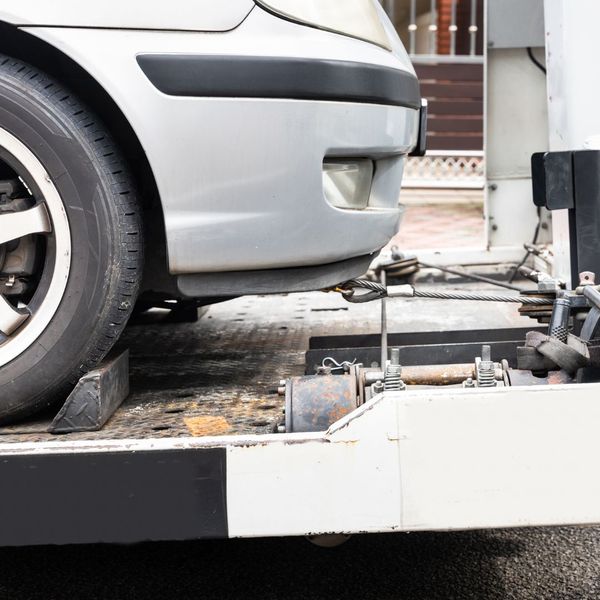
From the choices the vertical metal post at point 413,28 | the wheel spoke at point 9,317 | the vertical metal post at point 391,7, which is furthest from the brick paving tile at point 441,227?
the wheel spoke at point 9,317

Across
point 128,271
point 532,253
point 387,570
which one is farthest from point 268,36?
point 532,253

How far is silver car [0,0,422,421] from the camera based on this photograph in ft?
6.46

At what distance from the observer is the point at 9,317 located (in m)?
2.03

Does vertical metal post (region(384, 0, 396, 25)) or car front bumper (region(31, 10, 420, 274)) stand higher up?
vertical metal post (region(384, 0, 396, 25))

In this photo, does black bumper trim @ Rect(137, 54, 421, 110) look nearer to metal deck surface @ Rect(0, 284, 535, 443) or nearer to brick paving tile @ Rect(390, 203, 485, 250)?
metal deck surface @ Rect(0, 284, 535, 443)

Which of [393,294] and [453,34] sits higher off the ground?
[453,34]

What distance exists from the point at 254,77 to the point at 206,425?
2.47 feet

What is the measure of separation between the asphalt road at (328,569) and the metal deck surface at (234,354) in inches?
21.3

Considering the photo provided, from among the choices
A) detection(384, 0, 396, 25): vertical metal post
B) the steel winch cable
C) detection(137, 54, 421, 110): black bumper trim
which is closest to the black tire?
detection(137, 54, 421, 110): black bumper trim

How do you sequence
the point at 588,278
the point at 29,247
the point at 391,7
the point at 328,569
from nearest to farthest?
1. the point at 29,247
2. the point at 588,278
3. the point at 328,569
4. the point at 391,7

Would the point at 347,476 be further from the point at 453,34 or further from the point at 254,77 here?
the point at 453,34

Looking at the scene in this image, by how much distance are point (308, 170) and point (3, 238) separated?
0.67m

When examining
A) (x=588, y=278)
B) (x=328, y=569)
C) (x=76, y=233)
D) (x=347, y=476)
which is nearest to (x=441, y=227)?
(x=328, y=569)

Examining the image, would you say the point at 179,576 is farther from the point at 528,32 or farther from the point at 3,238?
the point at 528,32
